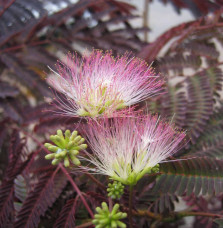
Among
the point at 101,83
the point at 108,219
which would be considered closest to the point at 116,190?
the point at 108,219

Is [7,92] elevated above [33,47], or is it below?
below

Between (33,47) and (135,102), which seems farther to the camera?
(33,47)

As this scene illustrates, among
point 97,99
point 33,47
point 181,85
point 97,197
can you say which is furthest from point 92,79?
point 33,47

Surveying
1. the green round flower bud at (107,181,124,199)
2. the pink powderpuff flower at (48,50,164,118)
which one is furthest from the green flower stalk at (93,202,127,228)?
the pink powderpuff flower at (48,50,164,118)

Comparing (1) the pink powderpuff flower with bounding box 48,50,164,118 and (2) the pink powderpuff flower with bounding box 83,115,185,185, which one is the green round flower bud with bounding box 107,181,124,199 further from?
(1) the pink powderpuff flower with bounding box 48,50,164,118

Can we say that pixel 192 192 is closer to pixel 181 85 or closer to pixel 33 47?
pixel 181 85

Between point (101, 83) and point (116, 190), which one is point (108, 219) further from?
point (101, 83)

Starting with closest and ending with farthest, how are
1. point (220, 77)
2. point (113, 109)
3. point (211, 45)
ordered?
1. point (113, 109)
2. point (220, 77)
3. point (211, 45)
